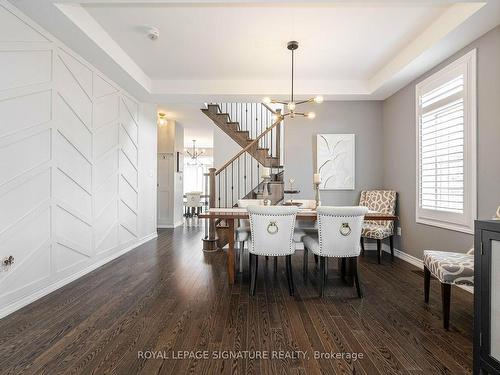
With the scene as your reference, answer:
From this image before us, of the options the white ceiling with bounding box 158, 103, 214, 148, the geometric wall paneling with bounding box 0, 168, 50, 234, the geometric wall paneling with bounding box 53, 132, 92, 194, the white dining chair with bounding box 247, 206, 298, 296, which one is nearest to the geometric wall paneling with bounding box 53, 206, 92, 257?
the geometric wall paneling with bounding box 0, 168, 50, 234

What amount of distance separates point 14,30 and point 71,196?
1611 mm

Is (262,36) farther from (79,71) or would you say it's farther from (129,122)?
(129,122)

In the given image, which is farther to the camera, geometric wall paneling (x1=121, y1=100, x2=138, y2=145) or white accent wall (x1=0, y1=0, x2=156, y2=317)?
geometric wall paneling (x1=121, y1=100, x2=138, y2=145)

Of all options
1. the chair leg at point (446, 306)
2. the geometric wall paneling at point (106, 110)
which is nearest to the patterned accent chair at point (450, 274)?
the chair leg at point (446, 306)

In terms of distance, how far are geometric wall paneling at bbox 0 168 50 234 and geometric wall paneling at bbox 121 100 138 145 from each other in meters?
1.79

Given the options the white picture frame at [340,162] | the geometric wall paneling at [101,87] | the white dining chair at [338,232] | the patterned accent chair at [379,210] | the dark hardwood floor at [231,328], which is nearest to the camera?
the dark hardwood floor at [231,328]

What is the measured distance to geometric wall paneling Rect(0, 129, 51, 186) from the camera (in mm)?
2221

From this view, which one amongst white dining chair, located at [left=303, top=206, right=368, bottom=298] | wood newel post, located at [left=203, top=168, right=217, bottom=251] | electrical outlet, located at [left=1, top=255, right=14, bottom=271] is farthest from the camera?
wood newel post, located at [left=203, top=168, right=217, bottom=251]

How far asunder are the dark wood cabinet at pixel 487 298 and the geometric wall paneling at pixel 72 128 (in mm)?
3629

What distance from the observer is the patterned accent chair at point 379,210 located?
3811mm

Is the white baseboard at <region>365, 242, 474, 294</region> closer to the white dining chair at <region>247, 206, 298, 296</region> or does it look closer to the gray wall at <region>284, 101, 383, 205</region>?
the gray wall at <region>284, 101, 383, 205</region>

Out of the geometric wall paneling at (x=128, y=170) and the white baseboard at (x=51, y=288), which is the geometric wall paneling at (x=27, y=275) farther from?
the geometric wall paneling at (x=128, y=170)

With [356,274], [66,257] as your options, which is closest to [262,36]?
[356,274]

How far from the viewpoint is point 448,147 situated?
312cm
